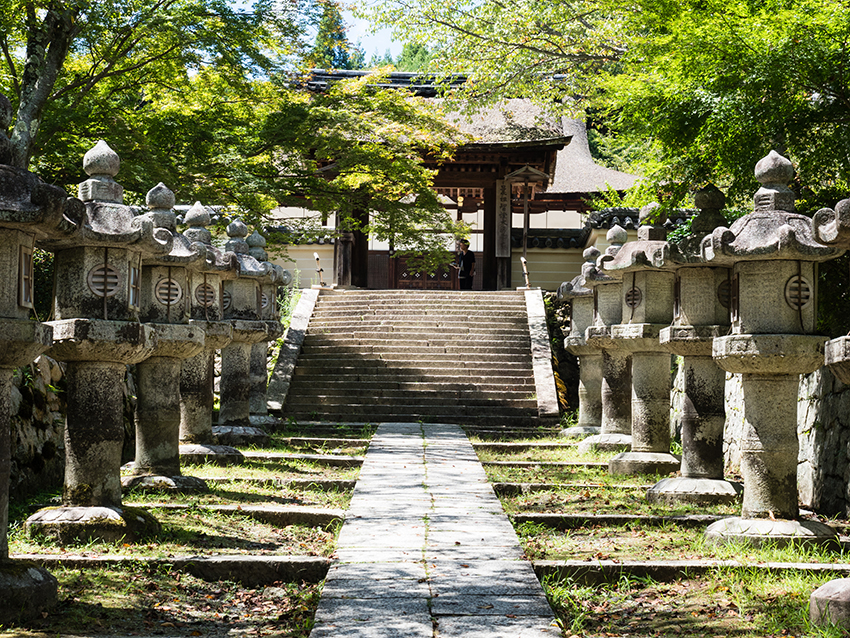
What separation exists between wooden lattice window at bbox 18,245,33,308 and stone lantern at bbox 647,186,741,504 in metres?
5.17

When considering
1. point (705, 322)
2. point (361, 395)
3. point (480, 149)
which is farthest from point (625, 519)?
point (480, 149)

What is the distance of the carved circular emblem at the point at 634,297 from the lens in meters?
9.65

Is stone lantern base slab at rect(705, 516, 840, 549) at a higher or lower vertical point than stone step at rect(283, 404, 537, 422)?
higher

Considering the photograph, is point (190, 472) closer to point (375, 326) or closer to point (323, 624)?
point (323, 624)

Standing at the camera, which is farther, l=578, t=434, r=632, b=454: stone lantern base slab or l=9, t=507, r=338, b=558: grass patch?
l=578, t=434, r=632, b=454: stone lantern base slab

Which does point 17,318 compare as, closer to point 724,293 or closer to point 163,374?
point 163,374

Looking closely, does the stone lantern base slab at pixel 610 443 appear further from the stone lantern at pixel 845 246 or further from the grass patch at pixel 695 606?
the stone lantern at pixel 845 246

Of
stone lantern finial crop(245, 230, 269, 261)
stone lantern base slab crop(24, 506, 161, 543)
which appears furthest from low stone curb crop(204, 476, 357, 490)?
stone lantern finial crop(245, 230, 269, 261)

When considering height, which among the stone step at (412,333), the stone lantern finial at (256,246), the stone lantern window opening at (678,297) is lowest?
the stone step at (412,333)

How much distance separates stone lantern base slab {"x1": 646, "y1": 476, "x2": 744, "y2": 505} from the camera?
24.7ft

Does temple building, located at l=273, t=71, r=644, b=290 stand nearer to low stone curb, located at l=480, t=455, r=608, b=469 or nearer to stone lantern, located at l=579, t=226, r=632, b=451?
stone lantern, located at l=579, t=226, r=632, b=451

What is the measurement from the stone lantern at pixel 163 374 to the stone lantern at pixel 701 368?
14.3 feet

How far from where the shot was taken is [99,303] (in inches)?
237

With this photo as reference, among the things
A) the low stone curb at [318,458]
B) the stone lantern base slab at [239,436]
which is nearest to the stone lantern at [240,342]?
the stone lantern base slab at [239,436]
